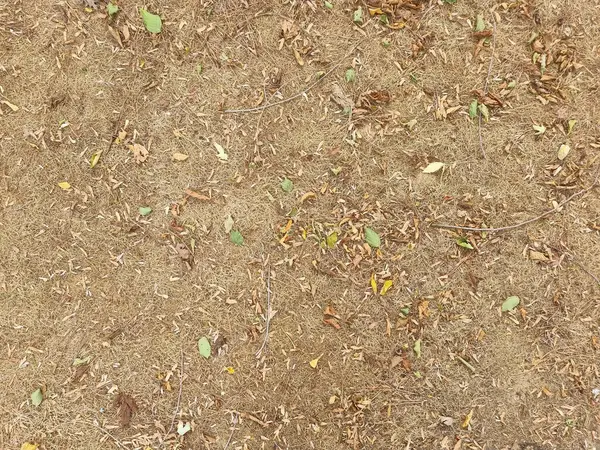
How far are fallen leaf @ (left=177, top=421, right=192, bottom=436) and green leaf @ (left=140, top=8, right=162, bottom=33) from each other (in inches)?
104

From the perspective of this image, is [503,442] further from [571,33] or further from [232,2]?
[232,2]

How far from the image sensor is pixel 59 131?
2.64 meters

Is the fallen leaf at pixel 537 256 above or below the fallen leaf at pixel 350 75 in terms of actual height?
below

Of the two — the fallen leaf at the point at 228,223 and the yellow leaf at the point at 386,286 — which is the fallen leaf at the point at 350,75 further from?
the yellow leaf at the point at 386,286

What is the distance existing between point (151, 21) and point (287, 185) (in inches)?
56.1

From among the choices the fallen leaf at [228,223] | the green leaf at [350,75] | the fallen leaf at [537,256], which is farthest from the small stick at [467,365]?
the green leaf at [350,75]

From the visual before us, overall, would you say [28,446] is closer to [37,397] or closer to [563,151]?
[37,397]

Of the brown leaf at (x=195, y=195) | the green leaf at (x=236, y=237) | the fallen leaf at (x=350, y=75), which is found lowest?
the green leaf at (x=236, y=237)

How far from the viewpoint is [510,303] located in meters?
2.63

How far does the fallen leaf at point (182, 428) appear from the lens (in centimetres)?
259

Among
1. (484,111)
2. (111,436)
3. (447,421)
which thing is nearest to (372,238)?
(484,111)

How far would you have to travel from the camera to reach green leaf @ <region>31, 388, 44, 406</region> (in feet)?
8.51

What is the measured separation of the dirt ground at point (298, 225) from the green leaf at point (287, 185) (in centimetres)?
1

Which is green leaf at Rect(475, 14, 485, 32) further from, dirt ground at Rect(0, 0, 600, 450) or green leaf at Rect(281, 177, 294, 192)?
green leaf at Rect(281, 177, 294, 192)
